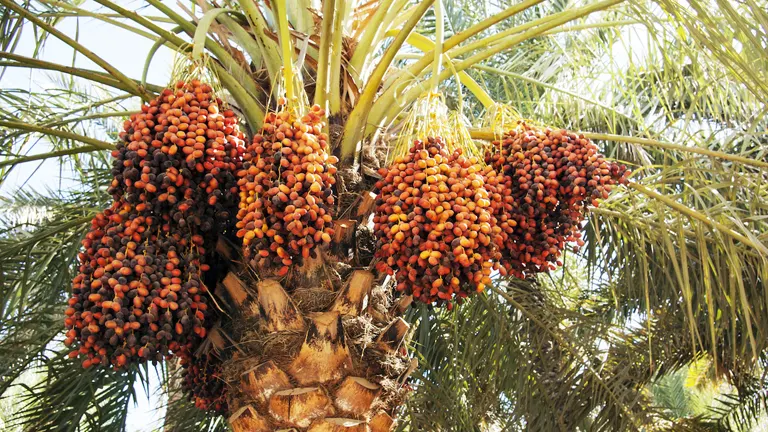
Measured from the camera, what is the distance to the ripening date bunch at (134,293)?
211cm

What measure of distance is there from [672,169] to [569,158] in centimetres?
61

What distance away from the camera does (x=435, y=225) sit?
205cm

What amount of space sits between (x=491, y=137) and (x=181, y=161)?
41.0 inches

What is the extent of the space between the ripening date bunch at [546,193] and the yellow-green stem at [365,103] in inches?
19.3

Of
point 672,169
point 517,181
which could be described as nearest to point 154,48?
point 517,181

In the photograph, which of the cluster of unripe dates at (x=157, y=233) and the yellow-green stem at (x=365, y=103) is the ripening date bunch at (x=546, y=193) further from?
the cluster of unripe dates at (x=157, y=233)

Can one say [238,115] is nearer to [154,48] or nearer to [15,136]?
[154,48]

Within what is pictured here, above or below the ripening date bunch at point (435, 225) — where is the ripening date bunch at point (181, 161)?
above

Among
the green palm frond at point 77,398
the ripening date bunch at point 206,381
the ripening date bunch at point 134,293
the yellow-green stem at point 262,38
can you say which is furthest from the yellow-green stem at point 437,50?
the green palm frond at point 77,398

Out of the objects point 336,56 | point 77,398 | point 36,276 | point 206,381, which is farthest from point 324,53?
point 77,398

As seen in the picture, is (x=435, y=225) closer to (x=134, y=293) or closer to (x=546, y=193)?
(x=546, y=193)

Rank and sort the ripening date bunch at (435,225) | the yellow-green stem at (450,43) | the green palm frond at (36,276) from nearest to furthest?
1. the ripening date bunch at (435,225)
2. the yellow-green stem at (450,43)
3. the green palm frond at (36,276)

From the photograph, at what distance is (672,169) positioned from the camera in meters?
2.75

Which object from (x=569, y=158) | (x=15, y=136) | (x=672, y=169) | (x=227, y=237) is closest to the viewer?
(x=569, y=158)
